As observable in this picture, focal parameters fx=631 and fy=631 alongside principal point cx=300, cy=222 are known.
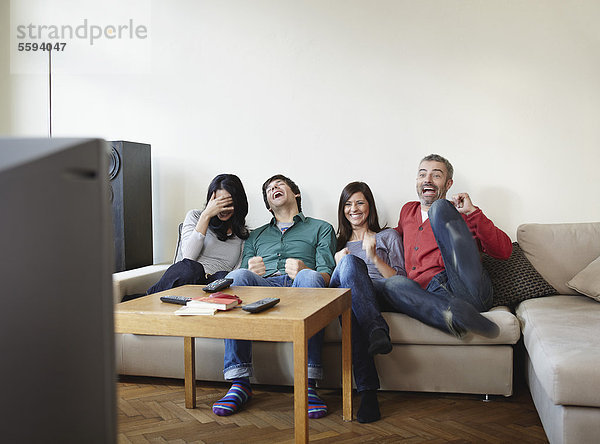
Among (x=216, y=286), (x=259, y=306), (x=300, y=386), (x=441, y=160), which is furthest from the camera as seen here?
(x=441, y=160)

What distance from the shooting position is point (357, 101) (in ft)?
12.1

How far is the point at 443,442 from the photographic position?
7.06 feet

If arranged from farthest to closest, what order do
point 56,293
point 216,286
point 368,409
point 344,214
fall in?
point 344,214, point 216,286, point 368,409, point 56,293

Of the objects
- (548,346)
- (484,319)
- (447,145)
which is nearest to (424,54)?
(447,145)

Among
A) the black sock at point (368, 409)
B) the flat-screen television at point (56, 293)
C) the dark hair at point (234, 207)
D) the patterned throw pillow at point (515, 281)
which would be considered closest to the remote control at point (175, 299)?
the black sock at point (368, 409)

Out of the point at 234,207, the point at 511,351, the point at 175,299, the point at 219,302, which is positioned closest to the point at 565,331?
the point at 511,351

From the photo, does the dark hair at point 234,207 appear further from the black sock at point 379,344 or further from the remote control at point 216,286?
the black sock at point 379,344

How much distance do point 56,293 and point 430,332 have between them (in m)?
2.45

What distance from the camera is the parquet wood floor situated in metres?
2.21

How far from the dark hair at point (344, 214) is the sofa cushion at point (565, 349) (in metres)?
0.96

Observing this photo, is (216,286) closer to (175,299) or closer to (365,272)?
(175,299)

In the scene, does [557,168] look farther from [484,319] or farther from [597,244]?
[484,319]

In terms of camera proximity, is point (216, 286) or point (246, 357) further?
point (246, 357)

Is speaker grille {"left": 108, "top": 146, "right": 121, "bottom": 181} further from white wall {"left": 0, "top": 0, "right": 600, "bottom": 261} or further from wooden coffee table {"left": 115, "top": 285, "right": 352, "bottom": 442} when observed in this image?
wooden coffee table {"left": 115, "top": 285, "right": 352, "bottom": 442}
